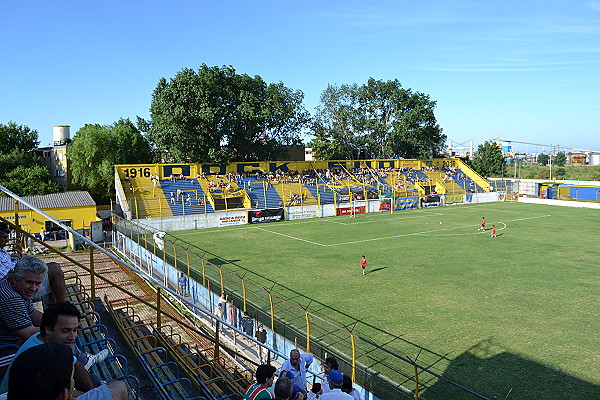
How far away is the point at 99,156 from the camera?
49.3m

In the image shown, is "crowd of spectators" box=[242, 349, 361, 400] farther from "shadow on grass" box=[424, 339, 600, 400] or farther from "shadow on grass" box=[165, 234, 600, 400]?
"shadow on grass" box=[424, 339, 600, 400]

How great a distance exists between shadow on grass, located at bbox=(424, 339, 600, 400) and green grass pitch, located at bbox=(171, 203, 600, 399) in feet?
0.10

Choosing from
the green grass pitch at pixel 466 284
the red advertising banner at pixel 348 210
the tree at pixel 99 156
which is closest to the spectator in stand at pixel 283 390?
the green grass pitch at pixel 466 284

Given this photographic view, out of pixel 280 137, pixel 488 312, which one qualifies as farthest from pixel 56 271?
pixel 280 137

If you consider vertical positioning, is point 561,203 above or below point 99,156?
below

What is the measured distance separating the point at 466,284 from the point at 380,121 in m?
54.9

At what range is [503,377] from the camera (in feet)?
38.4

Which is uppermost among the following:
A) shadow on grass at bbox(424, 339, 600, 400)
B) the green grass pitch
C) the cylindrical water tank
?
the cylindrical water tank

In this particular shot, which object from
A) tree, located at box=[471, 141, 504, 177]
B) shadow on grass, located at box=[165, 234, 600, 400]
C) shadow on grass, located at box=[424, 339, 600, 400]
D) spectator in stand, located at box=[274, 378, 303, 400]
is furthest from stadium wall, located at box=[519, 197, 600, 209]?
spectator in stand, located at box=[274, 378, 303, 400]

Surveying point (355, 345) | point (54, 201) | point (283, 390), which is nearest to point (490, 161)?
point (54, 201)

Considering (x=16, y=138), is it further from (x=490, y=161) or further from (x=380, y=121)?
(x=490, y=161)

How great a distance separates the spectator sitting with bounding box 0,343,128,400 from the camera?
2490 millimetres

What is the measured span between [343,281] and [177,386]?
15.3 metres

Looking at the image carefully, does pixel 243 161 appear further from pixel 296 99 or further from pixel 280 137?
pixel 296 99
